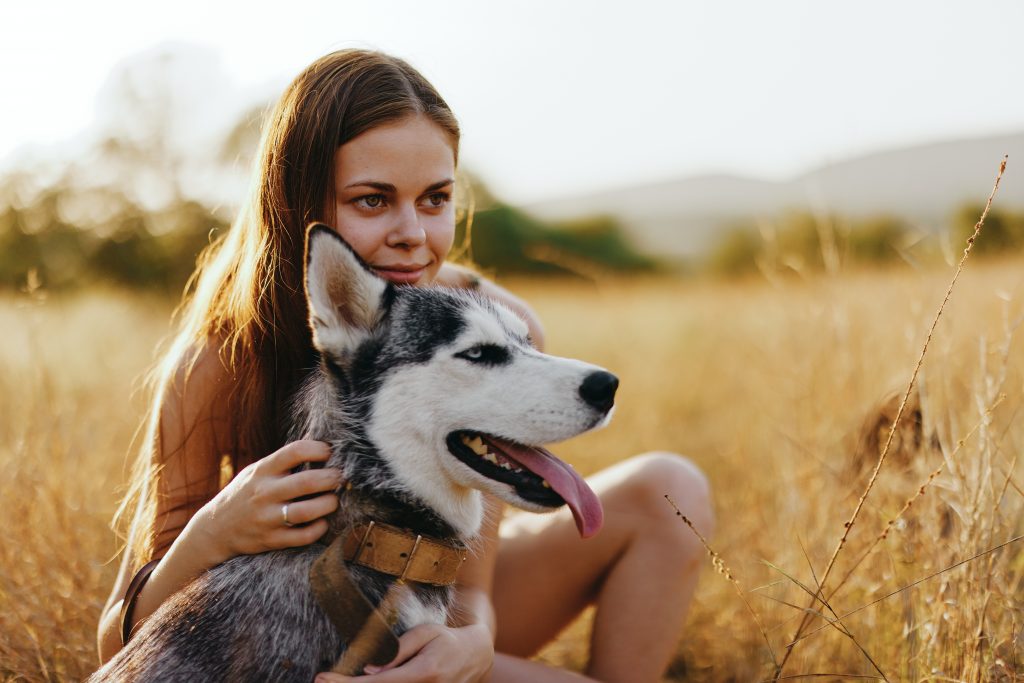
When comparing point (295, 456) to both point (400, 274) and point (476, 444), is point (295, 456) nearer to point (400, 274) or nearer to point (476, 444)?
point (476, 444)

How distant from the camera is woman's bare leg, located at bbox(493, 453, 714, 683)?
8.75ft

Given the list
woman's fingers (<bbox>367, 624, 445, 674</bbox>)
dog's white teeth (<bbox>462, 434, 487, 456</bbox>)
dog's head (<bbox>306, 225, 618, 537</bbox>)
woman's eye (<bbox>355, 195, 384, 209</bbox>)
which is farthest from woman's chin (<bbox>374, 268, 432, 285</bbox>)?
woman's fingers (<bbox>367, 624, 445, 674</bbox>)

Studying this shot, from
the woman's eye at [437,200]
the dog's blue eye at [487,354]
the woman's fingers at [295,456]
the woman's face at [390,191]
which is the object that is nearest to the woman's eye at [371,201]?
the woman's face at [390,191]

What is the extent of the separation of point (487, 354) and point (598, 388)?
0.31 metres

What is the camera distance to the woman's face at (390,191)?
226 centimetres

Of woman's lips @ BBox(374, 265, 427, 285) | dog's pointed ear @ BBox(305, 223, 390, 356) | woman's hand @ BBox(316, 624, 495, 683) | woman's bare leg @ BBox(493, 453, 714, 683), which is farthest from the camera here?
woman's bare leg @ BBox(493, 453, 714, 683)

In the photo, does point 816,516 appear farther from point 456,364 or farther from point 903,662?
point 456,364

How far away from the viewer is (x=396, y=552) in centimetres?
183

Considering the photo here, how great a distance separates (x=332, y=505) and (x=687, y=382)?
6.09m

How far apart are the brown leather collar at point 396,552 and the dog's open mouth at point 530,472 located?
219mm

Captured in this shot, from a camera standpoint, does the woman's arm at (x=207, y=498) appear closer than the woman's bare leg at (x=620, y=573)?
Yes

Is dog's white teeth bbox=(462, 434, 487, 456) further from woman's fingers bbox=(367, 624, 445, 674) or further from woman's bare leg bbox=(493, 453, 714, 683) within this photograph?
woman's bare leg bbox=(493, 453, 714, 683)

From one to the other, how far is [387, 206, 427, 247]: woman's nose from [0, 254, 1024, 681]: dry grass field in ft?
4.18

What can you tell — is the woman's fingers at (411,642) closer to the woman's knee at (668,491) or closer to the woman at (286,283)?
the woman at (286,283)
